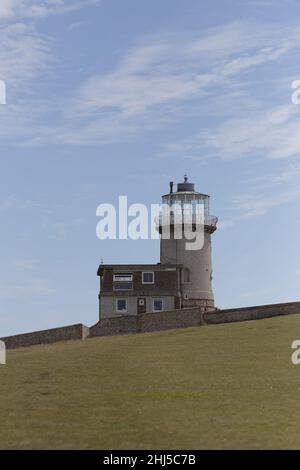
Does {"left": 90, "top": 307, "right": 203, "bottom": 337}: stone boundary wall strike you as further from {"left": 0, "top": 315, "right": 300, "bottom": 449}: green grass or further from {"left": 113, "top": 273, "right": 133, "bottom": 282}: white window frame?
{"left": 0, "top": 315, "right": 300, "bottom": 449}: green grass

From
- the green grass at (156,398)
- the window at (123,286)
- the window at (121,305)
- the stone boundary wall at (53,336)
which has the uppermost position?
the window at (123,286)

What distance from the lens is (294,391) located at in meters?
27.5

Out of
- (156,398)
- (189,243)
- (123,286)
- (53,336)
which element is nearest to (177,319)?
(53,336)

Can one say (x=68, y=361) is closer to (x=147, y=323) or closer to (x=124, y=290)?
(x=147, y=323)

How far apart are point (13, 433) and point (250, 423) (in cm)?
634

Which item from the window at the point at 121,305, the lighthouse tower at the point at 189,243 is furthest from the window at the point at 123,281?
the lighthouse tower at the point at 189,243

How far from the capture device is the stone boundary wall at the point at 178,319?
2437 inches

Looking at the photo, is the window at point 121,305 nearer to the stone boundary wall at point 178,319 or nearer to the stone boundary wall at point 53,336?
the stone boundary wall at point 178,319

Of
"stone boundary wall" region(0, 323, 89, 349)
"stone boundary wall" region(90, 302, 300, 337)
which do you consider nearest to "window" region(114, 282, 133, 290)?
"stone boundary wall" region(90, 302, 300, 337)

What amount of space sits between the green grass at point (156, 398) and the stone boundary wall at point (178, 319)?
16066mm

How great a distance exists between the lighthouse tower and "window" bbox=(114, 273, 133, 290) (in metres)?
5.34

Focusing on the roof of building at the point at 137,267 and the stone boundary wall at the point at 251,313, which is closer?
the stone boundary wall at the point at 251,313

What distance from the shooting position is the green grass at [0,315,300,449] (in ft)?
65.0

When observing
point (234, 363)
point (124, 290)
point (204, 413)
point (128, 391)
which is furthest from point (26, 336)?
point (204, 413)
